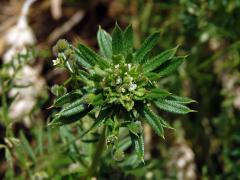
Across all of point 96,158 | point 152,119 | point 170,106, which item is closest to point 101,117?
point 152,119

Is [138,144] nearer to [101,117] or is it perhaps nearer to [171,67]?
[101,117]

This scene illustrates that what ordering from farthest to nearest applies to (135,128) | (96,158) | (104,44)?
(96,158) → (104,44) → (135,128)

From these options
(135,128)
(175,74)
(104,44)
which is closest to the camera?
(135,128)

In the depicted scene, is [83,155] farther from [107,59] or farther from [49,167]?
[107,59]

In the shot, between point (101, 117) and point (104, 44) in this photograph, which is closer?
point (101, 117)

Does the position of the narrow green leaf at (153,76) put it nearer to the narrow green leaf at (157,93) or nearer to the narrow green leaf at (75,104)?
the narrow green leaf at (157,93)

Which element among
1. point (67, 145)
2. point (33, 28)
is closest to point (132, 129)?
point (67, 145)

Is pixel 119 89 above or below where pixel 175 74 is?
below

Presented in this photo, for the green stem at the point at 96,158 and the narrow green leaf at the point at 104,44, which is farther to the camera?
the green stem at the point at 96,158

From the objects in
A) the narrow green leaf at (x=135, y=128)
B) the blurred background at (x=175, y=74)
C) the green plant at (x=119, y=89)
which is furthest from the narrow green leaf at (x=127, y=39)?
the blurred background at (x=175, y=74)
